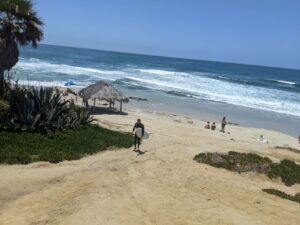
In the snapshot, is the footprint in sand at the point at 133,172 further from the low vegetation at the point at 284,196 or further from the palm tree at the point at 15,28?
the palm tree at the point at 15,28

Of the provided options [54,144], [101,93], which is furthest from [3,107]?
[101,93]

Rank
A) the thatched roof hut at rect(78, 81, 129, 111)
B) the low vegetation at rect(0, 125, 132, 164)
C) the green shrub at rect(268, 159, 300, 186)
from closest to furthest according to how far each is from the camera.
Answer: the low vegetation at rect(0, 125, 132, 164), the green shrub at rect(268, 159, 300, 186), the thatched roof hut at rect(78, 81, 129, 111)

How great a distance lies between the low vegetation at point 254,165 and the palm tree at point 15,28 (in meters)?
7.17

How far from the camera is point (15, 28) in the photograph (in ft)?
52.9

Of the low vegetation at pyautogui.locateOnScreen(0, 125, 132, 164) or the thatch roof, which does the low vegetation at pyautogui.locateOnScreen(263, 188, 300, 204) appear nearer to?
the low vegetation at pyautogui.locateOnScreen(0, 125, 132, 164)

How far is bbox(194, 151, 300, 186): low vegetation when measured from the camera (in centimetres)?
1493

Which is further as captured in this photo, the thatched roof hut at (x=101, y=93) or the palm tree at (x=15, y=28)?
the thatched roof hut at (x=101, y=93)

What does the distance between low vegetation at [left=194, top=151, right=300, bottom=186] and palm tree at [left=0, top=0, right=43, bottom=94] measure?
7167 mm

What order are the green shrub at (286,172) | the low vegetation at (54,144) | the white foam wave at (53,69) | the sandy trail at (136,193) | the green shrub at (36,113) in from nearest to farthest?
the sandy trail at (136,193) → the low vegetation at (54,144) → the green shrub at (286,172) → the green shrub at (36,113) → the white foam wave at (53,69)

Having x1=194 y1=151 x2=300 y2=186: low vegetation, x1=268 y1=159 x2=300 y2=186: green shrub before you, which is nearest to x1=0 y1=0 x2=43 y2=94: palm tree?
x1=194 y1=151 x2=300 y2=186: low vegetation

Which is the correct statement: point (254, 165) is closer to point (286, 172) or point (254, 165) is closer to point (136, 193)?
point (286, 172)

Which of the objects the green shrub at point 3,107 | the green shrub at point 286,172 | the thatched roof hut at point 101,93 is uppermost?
the green shrub at point 3,107

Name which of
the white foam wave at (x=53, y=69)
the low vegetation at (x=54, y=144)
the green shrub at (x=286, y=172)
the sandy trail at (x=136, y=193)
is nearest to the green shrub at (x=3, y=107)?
the low vegetation at (x=54, y=144)

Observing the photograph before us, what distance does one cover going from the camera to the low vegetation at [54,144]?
12938 millimetres
